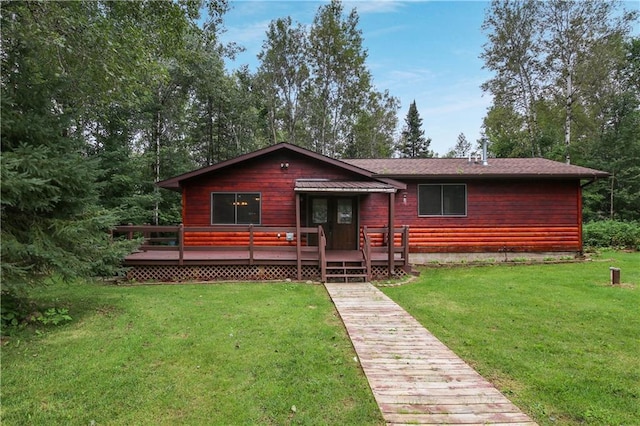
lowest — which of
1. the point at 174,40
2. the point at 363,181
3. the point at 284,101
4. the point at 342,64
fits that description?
the point at 363,181

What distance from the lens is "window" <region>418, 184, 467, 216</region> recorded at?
11.2 m

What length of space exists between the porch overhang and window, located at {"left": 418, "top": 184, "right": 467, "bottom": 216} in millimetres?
2180

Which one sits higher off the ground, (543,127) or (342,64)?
(342,64)

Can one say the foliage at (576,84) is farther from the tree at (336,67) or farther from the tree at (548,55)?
the tree at (336,67)

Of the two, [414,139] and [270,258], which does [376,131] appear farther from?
[270,258]

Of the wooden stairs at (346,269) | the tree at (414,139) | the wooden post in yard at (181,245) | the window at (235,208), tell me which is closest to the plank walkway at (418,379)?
the wooden stairs at (346,269)

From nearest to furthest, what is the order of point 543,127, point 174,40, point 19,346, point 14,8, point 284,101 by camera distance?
1. point 19,346
2. point 14,8
3. point 174,40
4. point 543,127
5. point 284,101

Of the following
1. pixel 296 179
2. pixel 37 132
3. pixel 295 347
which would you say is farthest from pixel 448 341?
pixel 296 179

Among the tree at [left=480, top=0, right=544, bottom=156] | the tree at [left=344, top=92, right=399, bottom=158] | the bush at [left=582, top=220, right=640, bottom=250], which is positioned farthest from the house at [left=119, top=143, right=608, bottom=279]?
the tree at [left=344, top=92, right=399, bottom=158]

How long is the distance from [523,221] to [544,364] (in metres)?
8.98

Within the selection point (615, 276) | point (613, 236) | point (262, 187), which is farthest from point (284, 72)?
point (615, 276)

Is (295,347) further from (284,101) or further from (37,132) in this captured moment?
(284,101)

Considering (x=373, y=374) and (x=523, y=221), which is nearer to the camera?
(x=373, y=374)

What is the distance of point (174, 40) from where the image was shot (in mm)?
8172
